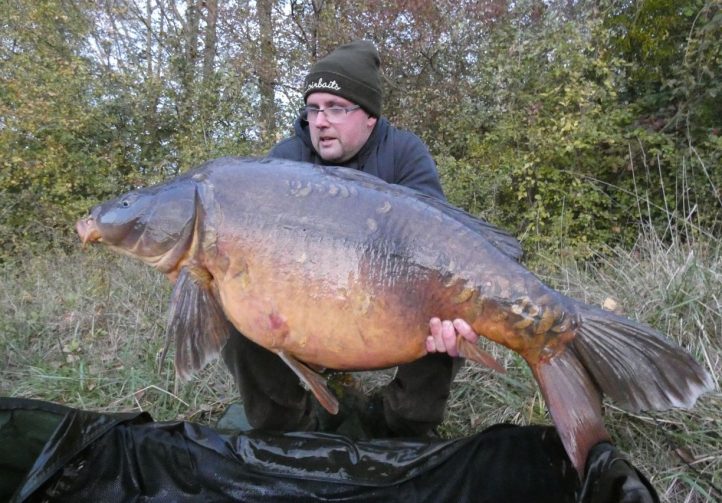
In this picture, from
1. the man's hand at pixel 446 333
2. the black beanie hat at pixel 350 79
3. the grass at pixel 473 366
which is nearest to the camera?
the man's hand at pixel 446 333

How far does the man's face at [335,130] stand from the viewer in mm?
1772

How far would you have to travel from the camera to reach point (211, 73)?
6203mm

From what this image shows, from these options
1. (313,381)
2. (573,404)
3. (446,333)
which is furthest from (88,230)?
(573,404)

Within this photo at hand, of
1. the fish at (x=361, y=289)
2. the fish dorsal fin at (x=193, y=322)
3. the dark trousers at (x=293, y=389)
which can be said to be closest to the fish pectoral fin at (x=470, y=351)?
the fish at (x=361, y=289)

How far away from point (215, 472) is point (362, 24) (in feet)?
17.4

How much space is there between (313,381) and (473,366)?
0.98 meters

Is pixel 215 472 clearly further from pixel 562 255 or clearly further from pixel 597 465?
pixel 562 255

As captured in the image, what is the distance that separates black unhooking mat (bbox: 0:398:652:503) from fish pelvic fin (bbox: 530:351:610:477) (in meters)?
0.20

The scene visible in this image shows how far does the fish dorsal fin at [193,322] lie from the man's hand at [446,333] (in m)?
0.48

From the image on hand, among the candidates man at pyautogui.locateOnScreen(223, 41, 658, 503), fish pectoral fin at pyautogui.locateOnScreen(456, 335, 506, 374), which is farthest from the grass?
fish pectoral fin at pyautogui.locateOnScreen(456, 335, 506, 374)

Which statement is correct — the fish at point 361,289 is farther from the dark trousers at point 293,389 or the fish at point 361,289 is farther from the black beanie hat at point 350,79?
the black beanie hat at point 350,79

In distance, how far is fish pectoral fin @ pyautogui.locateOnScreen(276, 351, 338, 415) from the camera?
1213mm

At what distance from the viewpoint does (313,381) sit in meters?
1.23

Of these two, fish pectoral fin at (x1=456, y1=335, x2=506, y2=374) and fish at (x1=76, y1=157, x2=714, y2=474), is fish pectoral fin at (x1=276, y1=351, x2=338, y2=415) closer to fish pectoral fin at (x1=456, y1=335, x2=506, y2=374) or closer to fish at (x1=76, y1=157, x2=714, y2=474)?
fish at (x1=76, y1=157, x2=714, y2=474)
